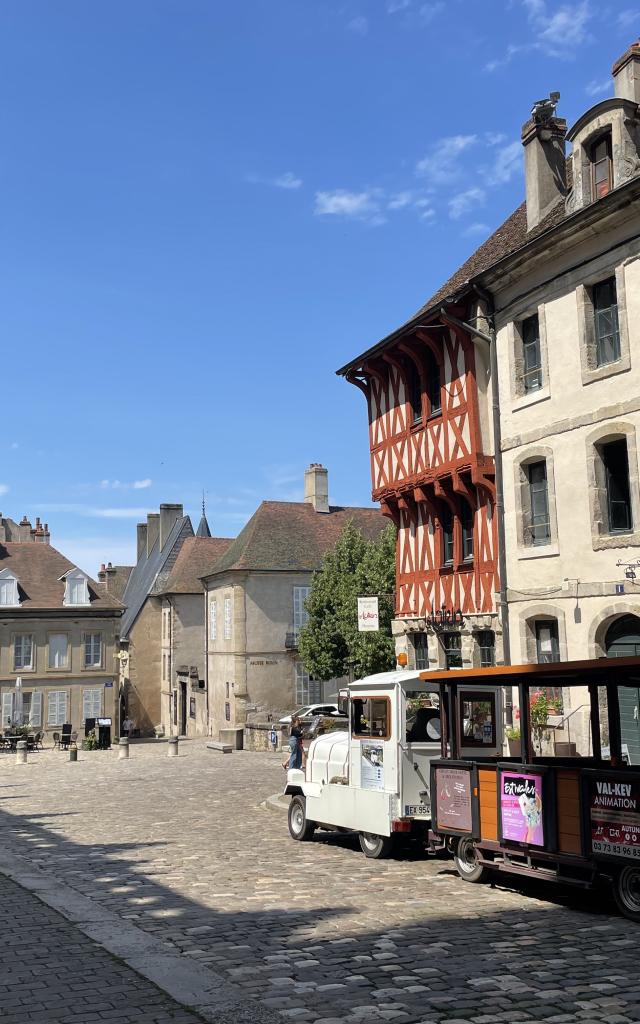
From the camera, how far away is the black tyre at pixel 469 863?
999cm

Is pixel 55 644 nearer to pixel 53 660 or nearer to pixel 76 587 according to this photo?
pixel 53 660

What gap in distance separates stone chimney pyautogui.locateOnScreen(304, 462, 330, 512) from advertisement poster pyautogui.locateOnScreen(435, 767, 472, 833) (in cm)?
3342

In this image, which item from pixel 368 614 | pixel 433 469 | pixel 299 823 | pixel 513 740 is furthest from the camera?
pixel 368 614

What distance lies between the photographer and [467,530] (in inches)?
765

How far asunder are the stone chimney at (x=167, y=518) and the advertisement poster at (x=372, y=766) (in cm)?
4125

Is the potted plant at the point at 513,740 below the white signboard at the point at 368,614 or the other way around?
below

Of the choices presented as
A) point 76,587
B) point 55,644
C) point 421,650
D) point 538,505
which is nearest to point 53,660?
point 55,644

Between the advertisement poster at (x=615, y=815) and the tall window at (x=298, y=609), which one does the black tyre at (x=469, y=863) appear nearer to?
the advertisement poster at (x=615, y=815)

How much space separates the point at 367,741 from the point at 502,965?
214 inches

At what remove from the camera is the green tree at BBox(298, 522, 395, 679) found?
31062 millimetres

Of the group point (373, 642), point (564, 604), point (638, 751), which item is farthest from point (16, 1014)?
point (373, 642)

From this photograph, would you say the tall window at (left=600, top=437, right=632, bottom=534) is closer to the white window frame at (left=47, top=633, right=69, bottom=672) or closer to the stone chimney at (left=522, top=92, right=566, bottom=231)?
the stone chimney at (left=522, top=92, right=566, bottom=231)

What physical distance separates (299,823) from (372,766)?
218 centimetres

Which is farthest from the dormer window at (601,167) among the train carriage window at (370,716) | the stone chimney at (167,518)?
the stone chimney at (167,518)
